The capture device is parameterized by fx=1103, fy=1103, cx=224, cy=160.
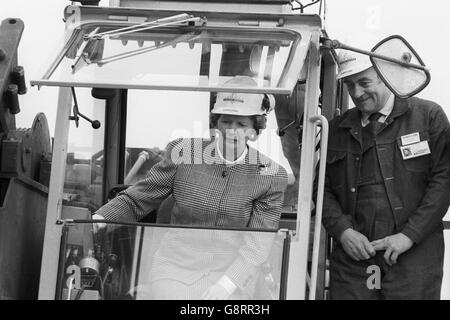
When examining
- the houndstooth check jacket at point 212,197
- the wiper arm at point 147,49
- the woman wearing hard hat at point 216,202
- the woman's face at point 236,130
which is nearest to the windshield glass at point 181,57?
the wiper arm at point 147,49

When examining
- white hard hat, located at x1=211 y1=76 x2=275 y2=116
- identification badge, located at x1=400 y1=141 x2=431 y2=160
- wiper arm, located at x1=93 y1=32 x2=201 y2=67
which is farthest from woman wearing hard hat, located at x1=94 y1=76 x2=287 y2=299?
identification badge, located at x1=400 y1=141 x2=431 y2=160

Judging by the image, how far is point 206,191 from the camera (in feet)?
14.6

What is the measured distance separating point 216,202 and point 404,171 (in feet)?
2.84

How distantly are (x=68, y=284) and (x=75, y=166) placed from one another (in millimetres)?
587

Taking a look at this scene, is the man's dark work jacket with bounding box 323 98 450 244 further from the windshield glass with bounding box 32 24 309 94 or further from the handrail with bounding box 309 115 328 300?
the windshield glass with bounding box 32 24 309 94

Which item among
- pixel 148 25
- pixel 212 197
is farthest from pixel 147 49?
pixel 212 197

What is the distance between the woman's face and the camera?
4.45 metres

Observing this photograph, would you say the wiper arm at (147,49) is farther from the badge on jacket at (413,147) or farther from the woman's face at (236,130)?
the badge on jacket at (413,147)

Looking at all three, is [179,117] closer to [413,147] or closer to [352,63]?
[352,63]

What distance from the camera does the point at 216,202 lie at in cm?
440

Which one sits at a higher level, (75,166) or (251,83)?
(251,83)

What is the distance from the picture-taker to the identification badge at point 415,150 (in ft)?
15.4
